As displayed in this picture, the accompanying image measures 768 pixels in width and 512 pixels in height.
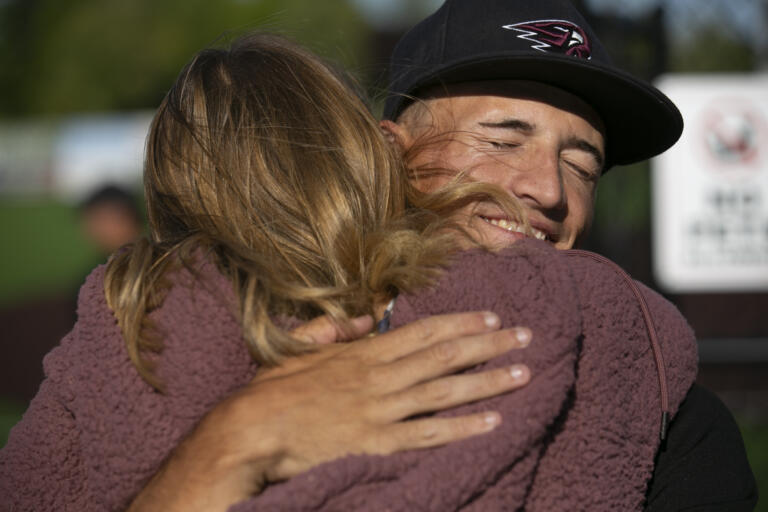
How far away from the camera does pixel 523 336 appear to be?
133 centimetres

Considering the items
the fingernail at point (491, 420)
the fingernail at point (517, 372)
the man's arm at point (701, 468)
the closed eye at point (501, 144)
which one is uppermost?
the closed eye at point (501, 144)

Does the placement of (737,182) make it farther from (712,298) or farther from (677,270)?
(712,298)

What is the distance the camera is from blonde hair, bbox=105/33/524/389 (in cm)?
142

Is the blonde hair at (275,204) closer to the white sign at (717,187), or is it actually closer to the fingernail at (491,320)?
the fingernail at (491,320)

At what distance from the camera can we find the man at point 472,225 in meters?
1.29

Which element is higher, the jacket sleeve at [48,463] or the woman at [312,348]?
the woman at [312,348]

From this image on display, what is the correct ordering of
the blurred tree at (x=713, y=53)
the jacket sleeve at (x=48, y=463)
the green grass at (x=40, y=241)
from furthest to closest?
the green grass at (x=40, y=241) < the blurred tree at (x=713, y=53) < the jacket sleeve at (x=48, y=463)

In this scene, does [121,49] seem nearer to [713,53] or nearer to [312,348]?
[713,53]

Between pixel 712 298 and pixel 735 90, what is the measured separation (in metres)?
1.82

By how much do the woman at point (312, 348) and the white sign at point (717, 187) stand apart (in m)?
4.44

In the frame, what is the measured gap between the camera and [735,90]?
5973 mm

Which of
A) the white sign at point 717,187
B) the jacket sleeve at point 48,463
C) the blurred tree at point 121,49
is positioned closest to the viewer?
the jacket sleeve at point 48,463

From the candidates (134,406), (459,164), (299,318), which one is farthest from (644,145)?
(134,406)

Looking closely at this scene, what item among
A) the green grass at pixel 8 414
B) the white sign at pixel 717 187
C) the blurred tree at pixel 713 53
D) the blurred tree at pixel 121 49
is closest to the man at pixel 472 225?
the white sign at pixel 717 187
